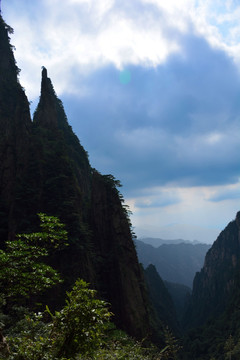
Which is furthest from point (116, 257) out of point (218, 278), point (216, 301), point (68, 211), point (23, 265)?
point (218, 278)

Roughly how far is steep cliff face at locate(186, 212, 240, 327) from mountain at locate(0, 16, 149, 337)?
104 m

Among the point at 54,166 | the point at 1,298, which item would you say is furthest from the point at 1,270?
the point at 54,166

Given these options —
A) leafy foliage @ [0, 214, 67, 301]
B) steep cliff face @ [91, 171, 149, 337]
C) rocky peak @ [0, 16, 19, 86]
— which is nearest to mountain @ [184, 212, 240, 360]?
steep cliff face @ [91, 171, 149, 337]

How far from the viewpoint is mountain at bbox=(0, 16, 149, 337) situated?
26047mm

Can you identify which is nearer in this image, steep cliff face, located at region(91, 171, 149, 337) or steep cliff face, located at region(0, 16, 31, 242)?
steep cliff face, located at region(0, 16, 31, 242)

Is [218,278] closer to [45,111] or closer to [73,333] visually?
[45,111]

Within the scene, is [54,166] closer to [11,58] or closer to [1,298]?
[1,298]

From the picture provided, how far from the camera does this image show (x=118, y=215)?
1315 inches

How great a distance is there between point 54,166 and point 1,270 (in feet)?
83.6

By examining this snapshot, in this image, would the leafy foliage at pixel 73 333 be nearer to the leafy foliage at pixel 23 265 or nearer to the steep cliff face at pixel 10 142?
the leafy foliage at pixel 23 265

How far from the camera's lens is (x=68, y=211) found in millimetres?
27359

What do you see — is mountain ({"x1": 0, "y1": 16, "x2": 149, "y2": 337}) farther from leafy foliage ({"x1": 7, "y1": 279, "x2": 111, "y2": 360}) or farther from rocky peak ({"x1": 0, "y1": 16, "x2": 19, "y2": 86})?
leafy foliage ({"x1": 7, "y1": 279, "x2": 111, "y2": 360})

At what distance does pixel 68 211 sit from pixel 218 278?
131m

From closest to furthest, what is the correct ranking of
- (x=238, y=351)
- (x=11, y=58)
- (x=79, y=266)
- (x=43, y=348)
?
(x=43, y=348)
(x=79, y=266)
(x=11, y=58)
(x=238, y=351)
